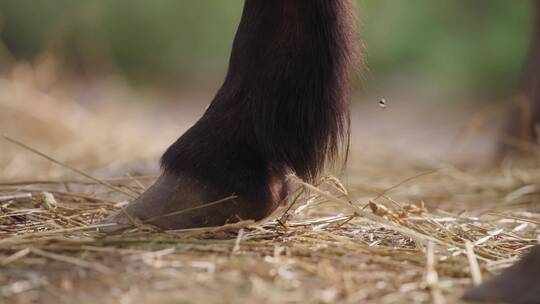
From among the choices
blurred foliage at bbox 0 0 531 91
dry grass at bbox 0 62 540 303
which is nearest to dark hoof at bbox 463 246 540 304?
dry grass at bbox 0 62 540 303

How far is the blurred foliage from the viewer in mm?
6426

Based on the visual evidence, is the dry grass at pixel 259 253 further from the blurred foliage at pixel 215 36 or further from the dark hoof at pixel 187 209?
the blurred foliage at pixel 215 36

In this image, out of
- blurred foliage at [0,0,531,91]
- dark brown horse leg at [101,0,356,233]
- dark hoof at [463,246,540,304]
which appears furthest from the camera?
blurred foliage at [0,0,531,91]

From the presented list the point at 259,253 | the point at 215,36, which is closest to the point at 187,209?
the point at 259,253

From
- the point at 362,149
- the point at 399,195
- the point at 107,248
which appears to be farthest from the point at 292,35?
the point at 362,149

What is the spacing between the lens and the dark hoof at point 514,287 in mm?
1209

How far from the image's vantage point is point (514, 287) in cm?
123

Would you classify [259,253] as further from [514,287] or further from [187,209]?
[514,287]

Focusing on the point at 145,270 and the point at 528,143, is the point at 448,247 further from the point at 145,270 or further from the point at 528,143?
the point at 528,143

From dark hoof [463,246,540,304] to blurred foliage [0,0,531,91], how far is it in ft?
15.6

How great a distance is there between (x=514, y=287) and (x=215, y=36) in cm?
664

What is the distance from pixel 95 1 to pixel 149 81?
2.71 ft

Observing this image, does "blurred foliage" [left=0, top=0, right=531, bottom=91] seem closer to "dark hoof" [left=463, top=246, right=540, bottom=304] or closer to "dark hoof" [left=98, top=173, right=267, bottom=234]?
"dark hoof" [left=98, top=173, right=267, bottom=234]

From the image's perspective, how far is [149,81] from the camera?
736 cm
